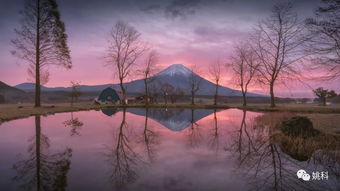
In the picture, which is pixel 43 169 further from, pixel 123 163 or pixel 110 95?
pixel 110 95

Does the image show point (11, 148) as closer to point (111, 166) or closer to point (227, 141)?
point (111, 166)

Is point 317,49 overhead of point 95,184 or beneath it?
overhead

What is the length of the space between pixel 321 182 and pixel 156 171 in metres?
3.80

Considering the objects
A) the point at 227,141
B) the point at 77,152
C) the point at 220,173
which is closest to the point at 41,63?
the point at 77,152

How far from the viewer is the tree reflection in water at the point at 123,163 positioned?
5002 mm

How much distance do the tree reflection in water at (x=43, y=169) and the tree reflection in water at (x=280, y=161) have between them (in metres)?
4.29

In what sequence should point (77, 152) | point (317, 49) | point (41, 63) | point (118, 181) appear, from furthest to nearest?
point (41, 63) < point (317, 49) < point (77, 152) < point (118, 181)

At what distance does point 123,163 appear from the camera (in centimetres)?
629

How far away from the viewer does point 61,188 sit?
4.43m

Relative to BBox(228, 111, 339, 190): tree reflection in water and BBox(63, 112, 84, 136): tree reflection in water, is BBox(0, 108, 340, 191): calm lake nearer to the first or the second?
BBox(228, 111, 339, 190): tree reflection in water

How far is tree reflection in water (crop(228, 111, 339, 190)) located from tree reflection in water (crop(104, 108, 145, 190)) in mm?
2762

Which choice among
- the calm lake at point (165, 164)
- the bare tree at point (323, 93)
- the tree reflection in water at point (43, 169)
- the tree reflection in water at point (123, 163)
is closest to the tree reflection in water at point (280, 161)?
the calm lake at point (165, 164)

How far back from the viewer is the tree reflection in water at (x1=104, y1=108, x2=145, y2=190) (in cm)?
500

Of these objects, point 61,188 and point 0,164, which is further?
point 0,164
